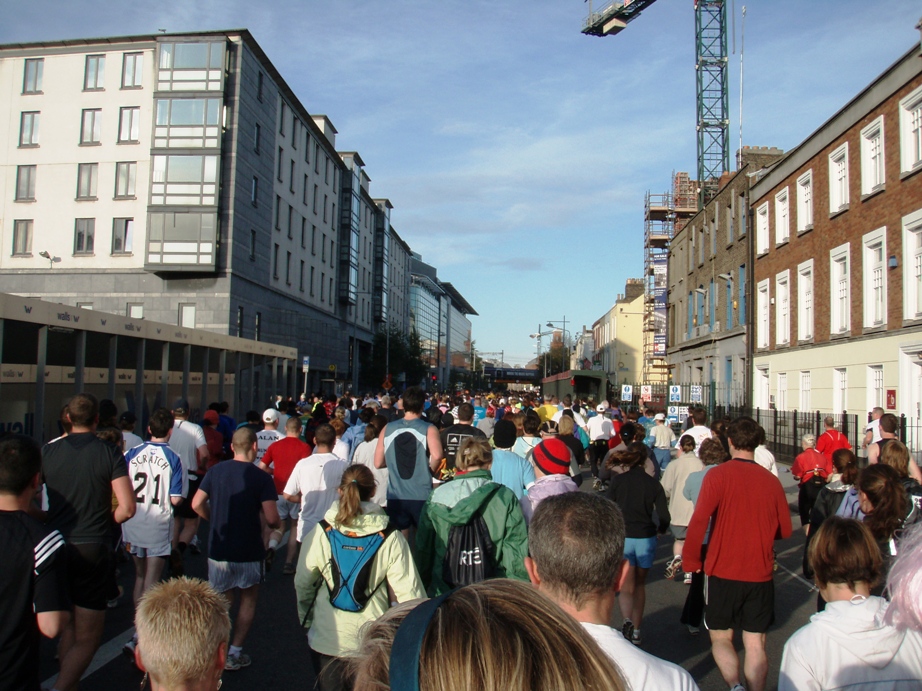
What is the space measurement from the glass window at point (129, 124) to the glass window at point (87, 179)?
85.2 inches

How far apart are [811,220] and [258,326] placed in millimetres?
29463

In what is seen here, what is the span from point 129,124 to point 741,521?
4262cm

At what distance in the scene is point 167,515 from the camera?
650 cm

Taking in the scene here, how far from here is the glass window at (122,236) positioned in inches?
1599

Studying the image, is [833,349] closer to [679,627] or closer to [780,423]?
[780,423]

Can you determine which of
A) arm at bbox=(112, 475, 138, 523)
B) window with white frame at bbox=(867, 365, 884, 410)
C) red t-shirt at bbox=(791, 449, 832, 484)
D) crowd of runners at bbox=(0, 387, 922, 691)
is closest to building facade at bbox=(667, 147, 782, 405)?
window with white frame at bbox=(867, 365, 884, 410)

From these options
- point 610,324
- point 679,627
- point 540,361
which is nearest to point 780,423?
point 679,627

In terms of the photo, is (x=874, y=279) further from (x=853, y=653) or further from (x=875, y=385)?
(x=853, y=653)

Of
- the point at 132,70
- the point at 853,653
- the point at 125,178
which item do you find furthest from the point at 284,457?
the point at 132,70

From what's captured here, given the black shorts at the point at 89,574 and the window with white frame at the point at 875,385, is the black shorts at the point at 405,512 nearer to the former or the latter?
the black shorts at the point at 89,574

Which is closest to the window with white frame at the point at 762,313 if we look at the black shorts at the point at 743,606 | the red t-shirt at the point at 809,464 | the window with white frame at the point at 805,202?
the window with white frame at the point at 805,202

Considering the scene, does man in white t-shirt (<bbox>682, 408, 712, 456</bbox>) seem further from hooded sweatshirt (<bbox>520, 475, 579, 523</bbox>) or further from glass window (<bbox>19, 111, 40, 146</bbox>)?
glass window (<bbox>19, 111, 40, 146</bbox>)

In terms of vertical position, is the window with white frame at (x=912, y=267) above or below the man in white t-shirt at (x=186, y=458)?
above

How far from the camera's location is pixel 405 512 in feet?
23.2
